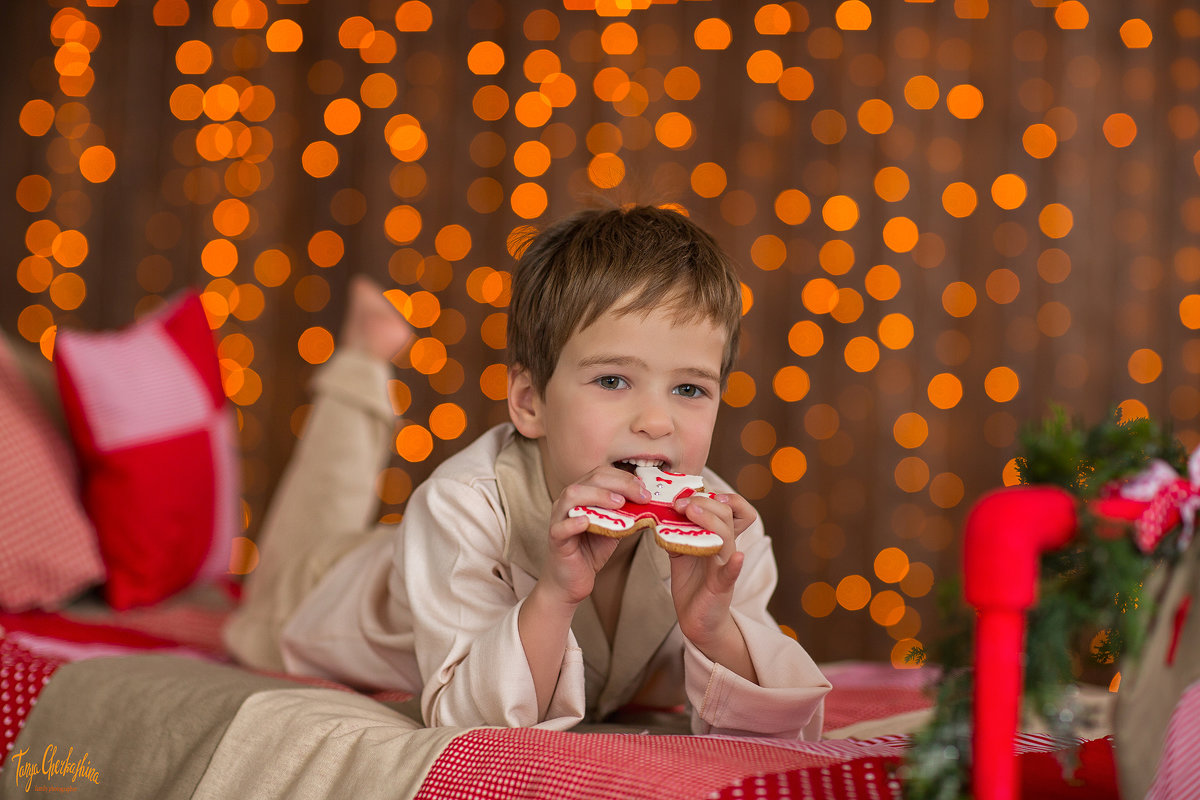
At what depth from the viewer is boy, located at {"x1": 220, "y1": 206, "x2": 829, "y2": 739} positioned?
3.25 ft

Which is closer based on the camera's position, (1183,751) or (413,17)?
(1183,751)

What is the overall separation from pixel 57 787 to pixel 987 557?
3.22ft

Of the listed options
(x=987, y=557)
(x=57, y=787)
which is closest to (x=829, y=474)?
(x=57, y=787)

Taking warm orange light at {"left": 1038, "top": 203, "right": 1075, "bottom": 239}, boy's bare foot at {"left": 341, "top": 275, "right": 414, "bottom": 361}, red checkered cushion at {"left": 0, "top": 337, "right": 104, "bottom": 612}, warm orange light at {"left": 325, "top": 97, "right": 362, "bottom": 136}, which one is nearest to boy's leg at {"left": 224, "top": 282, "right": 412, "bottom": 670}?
boy's bare foot at {"left": 341, "top": 275, "right": 414, "bottom": 361}

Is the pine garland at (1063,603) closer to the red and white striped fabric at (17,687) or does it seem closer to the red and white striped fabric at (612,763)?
the red and white striped fabric at (612,763)

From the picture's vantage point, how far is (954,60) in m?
2.68

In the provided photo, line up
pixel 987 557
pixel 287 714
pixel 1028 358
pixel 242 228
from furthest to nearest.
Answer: pixel 242 228, pixel 1028 358, pixel 287 714, pixel 987 557

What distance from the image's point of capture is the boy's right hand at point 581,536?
923 millimetres

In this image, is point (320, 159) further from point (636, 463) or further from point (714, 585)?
point (714, 585)

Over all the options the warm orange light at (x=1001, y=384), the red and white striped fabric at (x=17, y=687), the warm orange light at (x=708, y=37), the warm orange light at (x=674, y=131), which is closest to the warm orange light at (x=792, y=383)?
the warm orange light at (x=1001, y=384)

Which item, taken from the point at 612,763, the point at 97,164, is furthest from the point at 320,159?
the point at 612,763

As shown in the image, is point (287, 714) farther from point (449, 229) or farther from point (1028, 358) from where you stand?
point (1028, 358)

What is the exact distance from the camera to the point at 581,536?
958 mm

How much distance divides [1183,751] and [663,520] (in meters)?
0.43
